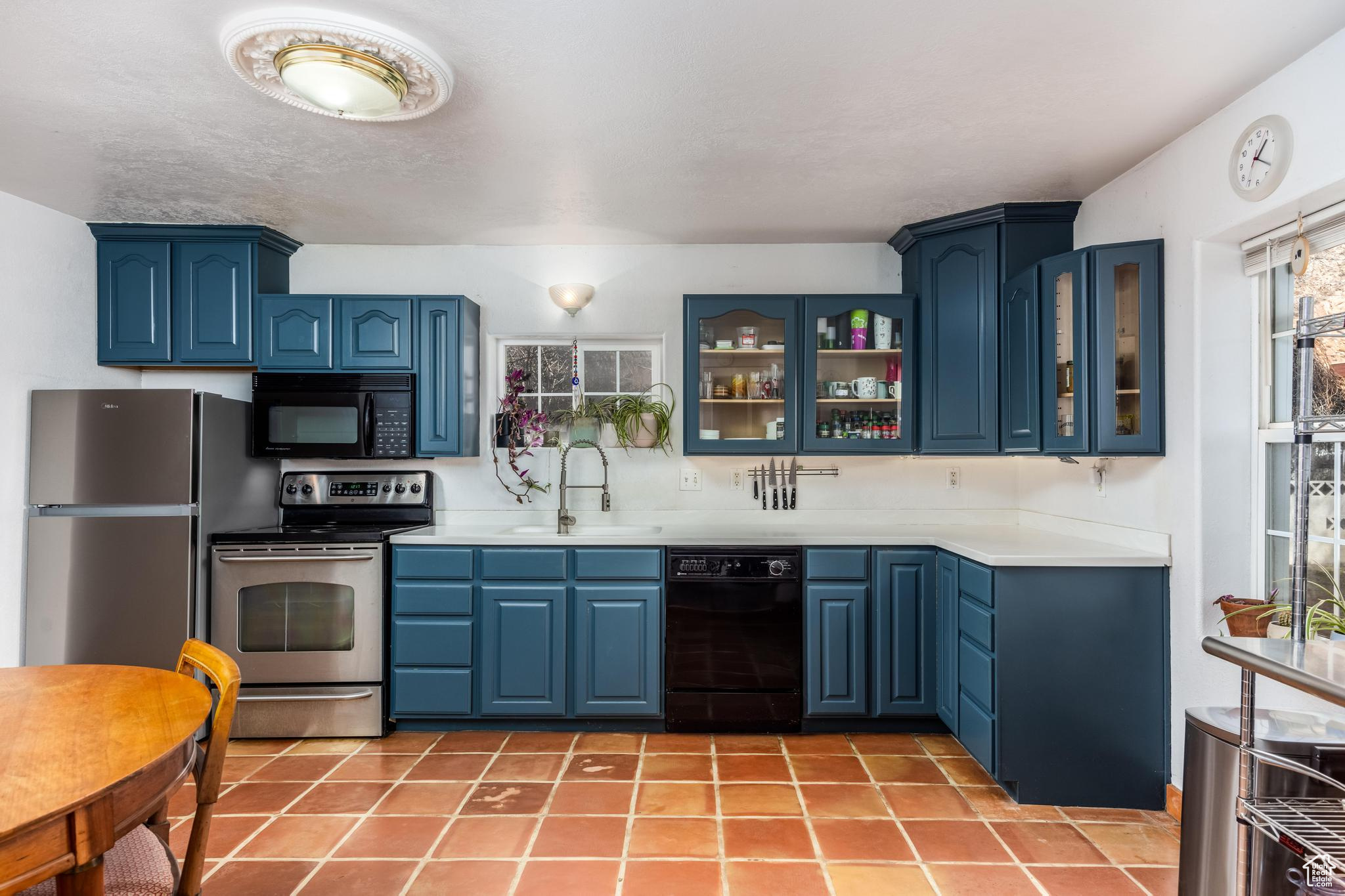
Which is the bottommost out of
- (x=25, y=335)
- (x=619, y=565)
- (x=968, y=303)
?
(x=619, y=565)

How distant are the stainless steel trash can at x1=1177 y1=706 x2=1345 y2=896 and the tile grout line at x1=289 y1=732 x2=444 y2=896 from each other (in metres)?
2.28

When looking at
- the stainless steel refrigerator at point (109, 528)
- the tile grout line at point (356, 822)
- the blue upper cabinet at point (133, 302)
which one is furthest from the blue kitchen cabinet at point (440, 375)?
the tile grout line at point (356, 822)

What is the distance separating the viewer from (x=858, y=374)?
353cm

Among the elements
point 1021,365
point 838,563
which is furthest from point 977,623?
point 1021,365

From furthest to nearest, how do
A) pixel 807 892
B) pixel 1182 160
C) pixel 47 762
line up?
pixel 1182 160, pixel 807 892, pixel 47 762

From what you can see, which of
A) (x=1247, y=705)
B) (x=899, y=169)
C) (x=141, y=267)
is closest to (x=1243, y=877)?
(x=1247, y=705)

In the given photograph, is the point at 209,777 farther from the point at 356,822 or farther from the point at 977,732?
the point at 977,732

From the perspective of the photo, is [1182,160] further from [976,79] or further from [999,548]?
[999,548]

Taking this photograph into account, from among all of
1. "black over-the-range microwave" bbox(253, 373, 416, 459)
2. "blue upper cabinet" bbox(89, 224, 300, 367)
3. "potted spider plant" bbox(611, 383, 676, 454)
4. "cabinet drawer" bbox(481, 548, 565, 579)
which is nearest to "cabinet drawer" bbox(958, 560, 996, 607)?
"potted spider plant" bbox(611, 383, 676, 454)

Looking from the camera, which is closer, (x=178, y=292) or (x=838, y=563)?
(x=838, y=563)

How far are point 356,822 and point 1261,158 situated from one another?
3.56 m

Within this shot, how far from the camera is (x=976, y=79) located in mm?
2105

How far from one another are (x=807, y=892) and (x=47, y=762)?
1.82 m

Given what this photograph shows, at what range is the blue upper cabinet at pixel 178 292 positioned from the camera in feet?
11.3
